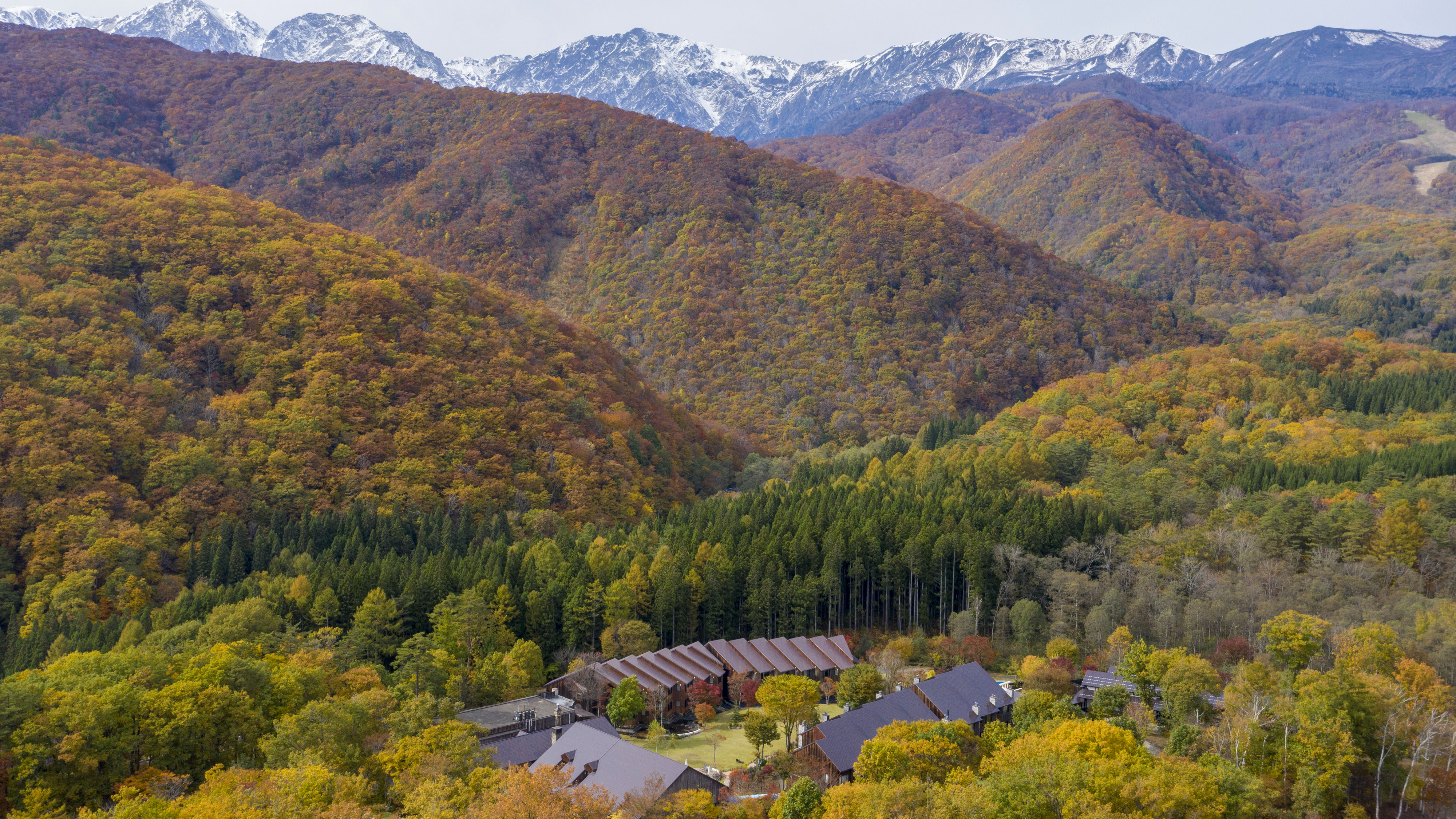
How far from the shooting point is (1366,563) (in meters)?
70.1

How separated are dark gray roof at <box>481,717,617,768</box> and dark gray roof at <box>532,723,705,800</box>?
97 centimetres

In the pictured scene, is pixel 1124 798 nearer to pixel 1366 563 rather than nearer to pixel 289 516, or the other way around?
pixel 1366 563

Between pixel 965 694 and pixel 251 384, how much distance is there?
76852 millimetres

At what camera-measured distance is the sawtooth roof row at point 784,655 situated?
220 ft

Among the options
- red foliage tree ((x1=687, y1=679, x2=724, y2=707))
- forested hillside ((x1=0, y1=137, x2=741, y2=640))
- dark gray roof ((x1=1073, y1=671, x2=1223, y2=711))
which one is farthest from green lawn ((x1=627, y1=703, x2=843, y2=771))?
forested hillside ((x1=0, y1=137, x2=741, y2=640))

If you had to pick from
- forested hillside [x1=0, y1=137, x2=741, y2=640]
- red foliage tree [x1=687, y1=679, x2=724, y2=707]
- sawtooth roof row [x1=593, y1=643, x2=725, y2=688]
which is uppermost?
forested hillside [x1=0, y1=137, x2=741, y2=640]

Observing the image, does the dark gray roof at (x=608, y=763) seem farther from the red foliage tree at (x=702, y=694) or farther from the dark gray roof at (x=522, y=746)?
the red foliage tree at (x=702, y=694)

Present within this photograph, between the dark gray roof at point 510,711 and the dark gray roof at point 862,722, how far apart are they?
56.2 feet

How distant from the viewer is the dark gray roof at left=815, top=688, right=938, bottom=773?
2004 inches

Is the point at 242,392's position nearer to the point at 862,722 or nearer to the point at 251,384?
the point at 251,384

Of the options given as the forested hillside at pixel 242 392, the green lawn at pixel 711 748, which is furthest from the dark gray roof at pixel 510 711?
the forested hillside at pixel 242 392

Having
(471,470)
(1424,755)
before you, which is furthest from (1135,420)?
(471,470)

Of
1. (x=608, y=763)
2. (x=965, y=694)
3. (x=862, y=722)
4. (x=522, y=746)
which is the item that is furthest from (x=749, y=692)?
(x=608, y=763)

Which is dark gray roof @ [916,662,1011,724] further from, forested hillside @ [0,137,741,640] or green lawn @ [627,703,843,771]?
forested hillside @ [0,137,741,640]
